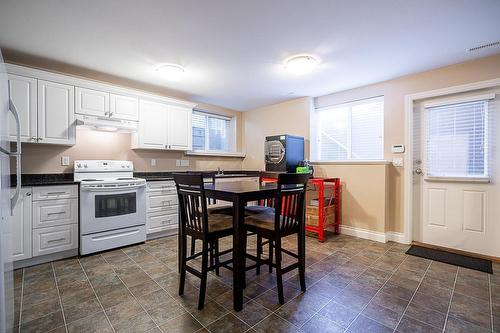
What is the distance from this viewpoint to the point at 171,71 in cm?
314

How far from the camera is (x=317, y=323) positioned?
63.7 inches

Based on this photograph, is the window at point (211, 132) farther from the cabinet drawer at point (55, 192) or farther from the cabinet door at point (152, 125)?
the cabinet drawer at point (55, 192)

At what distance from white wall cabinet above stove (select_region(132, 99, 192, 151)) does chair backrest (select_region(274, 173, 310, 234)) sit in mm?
2609

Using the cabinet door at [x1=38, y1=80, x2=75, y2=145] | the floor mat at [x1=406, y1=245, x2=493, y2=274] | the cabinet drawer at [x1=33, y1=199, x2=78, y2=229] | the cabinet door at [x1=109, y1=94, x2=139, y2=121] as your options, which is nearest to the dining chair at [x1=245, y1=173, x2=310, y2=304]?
the floor mat at [x1=406, y1=245, x2=493, y2=274]

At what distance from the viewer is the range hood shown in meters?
3.05

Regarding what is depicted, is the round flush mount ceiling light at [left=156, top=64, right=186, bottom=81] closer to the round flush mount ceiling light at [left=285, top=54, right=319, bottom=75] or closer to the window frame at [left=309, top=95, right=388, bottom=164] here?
the round flush mount ceiling light at [left=285, top=54, right=319, bottom=75]

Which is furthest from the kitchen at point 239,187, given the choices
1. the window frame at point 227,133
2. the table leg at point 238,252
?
the window frame at point 227,133

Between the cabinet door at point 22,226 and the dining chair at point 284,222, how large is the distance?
2.43 metres

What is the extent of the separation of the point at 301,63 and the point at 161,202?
276 centimetres

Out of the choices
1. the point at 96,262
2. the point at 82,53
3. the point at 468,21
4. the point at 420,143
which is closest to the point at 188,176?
the point at 96,262

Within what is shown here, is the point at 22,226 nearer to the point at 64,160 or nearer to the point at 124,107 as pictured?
the point at 64,160

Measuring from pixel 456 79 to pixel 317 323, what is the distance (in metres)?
3.30

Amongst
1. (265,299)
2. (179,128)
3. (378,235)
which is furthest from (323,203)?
(179,128)

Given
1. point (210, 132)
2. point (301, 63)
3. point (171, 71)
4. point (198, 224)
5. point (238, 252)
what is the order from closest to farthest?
point (238, 252), point (198, 224), point (301, 63), point (171, 71), point (210, 132)
